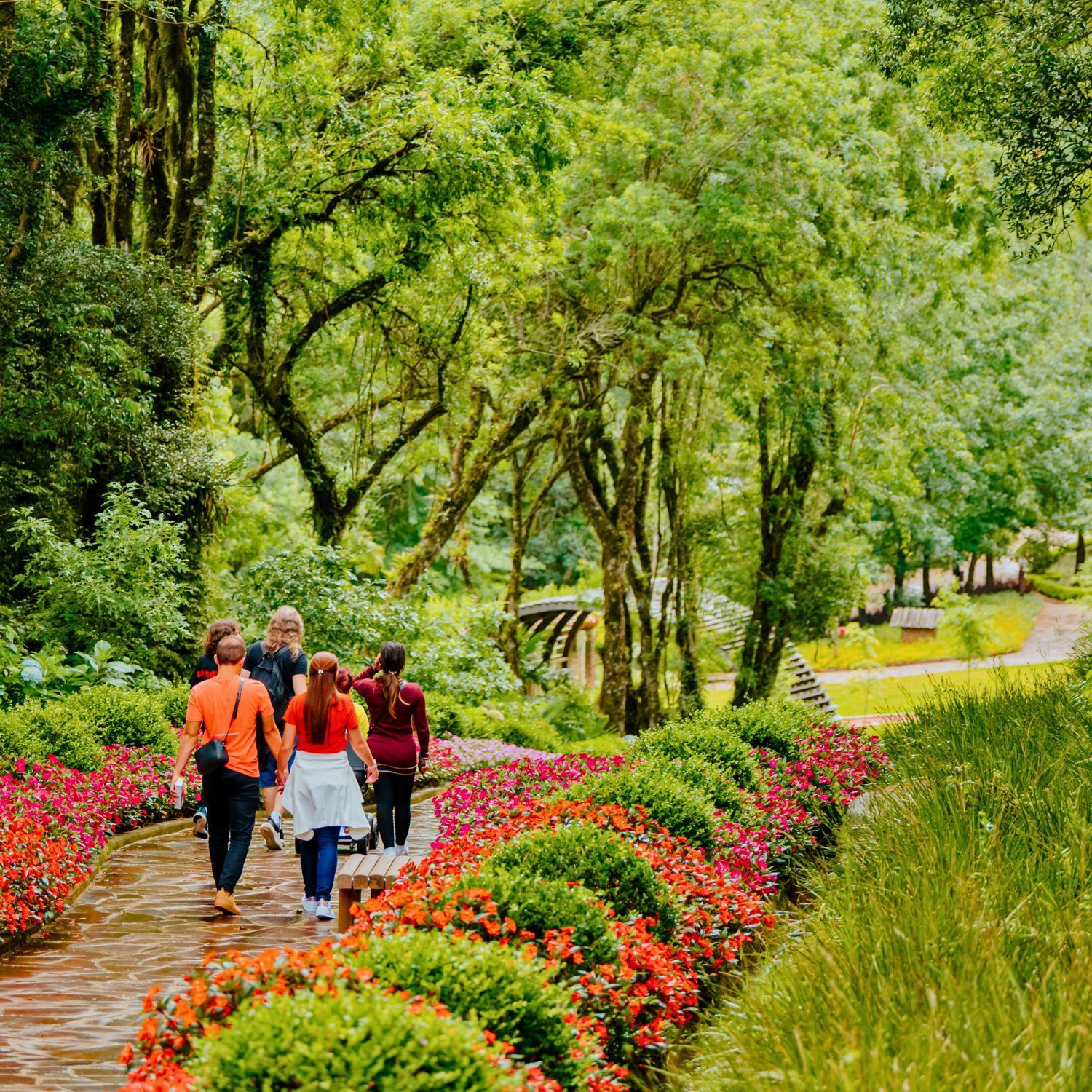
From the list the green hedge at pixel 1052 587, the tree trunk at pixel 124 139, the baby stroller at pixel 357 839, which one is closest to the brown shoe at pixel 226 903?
the baby stroller at pixel 357 839

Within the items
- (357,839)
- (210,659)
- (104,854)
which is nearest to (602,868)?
(357,839)

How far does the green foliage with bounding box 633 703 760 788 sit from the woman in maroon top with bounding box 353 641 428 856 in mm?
1724

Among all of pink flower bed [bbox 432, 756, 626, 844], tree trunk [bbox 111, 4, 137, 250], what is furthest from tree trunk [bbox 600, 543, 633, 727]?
tree trunk [bbox 111, 4, 137, 250]

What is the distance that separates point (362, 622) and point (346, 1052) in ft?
45.2

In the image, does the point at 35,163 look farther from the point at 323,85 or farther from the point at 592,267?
the point at 592,267

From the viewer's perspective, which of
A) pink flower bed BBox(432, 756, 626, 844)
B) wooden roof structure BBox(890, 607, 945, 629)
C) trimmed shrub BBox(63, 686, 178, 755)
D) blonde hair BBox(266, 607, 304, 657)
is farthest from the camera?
wooden roof structure BBox(890, 607, 945, 629)

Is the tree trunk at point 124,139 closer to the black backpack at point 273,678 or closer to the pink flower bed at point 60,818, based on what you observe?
the pink flower bed at point 60,818

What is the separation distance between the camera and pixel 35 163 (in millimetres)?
14359

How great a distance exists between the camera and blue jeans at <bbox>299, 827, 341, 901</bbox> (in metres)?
7.98

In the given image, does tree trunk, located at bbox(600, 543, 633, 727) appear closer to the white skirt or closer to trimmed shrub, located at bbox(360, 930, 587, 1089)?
the white skirt

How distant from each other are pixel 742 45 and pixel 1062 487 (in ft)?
96.5

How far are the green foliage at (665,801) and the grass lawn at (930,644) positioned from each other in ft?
108

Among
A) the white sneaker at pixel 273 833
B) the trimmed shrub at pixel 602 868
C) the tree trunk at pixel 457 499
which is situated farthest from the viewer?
the tree trunk at pixel 457 499

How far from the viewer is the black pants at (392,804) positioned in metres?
8.72
